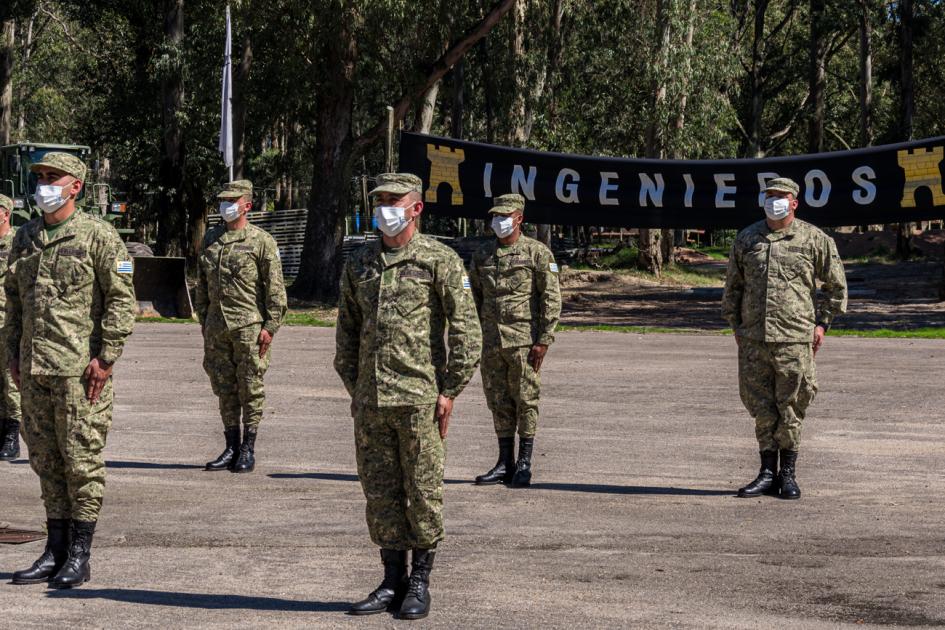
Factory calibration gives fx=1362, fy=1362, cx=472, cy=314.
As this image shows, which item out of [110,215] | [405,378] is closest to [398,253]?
[405,378]

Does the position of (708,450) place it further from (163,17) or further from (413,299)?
(163,17)

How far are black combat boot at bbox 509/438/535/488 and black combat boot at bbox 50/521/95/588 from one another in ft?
12.3

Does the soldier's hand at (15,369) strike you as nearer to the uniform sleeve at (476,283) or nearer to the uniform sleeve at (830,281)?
the uniform sleeve at (476,283)

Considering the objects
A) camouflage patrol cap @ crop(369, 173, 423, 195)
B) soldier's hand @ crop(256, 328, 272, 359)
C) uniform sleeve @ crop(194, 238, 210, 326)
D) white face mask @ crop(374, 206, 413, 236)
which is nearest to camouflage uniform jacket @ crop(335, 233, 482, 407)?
white face mask @ crop(374, 206, 413, 236)

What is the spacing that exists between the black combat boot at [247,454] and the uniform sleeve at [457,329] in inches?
175

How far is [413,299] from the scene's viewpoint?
6.51 meters

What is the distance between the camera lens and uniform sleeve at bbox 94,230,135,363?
7125 millimetres

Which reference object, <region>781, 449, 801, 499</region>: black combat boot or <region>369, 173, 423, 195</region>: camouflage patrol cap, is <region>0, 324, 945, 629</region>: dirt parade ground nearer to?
<region>781, 449, 801, 499</region>: black combat boot

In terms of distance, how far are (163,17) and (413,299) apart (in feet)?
114

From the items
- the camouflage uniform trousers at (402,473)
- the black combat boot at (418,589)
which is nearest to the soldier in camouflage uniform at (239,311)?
the camouflage uniform trousers at (402,473)

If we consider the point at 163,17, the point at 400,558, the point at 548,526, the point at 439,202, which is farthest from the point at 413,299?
the point at 163,17

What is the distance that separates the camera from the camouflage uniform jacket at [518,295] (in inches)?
398

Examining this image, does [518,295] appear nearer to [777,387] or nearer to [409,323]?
[777,387]

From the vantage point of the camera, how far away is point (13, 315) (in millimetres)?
7270
